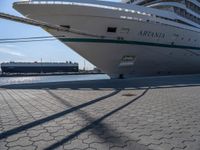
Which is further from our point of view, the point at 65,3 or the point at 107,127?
the point at 65,3

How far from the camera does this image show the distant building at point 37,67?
62475mm

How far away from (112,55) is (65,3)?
4489mm

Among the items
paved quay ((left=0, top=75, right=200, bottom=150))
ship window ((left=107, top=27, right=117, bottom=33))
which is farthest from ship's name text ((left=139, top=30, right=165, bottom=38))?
paved quay ((left=0, top=75, right=200, bottom=150))

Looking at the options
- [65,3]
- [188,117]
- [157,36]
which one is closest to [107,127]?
[188,117]

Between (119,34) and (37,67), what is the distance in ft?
175

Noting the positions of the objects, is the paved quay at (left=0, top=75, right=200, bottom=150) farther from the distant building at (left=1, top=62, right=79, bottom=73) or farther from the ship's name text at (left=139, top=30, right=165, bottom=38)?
the distant building at (left=1, top=62, right=79, bottom=73)

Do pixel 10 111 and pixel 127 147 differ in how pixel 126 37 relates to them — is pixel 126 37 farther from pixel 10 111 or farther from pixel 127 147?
pixel 127 147

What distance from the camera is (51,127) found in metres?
4.22

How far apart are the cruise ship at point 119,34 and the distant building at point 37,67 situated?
164 ft

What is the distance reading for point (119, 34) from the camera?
52.4ft

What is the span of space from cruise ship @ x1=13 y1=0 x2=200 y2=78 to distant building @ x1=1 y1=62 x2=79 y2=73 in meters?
50.1

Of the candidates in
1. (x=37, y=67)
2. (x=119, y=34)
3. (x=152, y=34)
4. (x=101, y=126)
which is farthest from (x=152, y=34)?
(x=37, y=67)

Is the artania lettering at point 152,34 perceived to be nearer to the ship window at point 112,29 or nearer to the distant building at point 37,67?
the ship window at point 112,29

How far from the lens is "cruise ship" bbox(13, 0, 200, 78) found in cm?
1448
